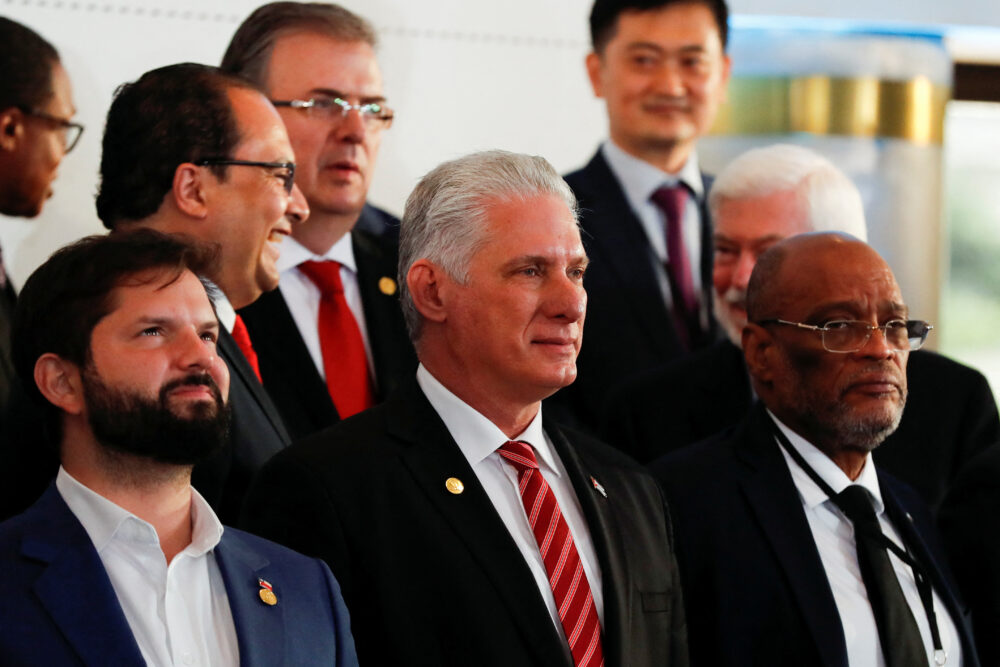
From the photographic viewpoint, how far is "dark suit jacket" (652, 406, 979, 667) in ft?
8.73

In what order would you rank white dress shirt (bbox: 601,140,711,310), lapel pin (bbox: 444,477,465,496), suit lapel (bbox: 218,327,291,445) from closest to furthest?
Result: lapel pin (bbox: 444,477,465,496), suit lapel (bbox: 218,327,291,445), white dress shirt (bbox: 601,140,711,310)

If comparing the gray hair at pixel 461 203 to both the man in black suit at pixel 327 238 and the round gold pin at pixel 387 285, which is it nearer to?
the man in black suit at pixel 327 238

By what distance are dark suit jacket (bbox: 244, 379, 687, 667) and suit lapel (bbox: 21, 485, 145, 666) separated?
15.8 inches

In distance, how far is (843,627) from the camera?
105 inches

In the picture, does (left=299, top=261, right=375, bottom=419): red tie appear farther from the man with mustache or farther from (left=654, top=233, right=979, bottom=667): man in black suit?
the man with mustache

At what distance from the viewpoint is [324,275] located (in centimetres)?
339

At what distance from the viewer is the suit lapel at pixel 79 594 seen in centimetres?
197

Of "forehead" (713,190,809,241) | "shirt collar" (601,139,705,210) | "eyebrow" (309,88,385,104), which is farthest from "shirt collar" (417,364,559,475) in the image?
"shirt collar" (601,139,705,210)

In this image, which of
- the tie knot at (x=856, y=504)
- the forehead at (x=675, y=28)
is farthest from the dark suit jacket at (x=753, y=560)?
the forehead at (x=675, y=28)

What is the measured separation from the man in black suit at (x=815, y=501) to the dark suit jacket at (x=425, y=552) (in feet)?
0.76

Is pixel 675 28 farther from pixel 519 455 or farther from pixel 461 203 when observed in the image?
pixel 519 455

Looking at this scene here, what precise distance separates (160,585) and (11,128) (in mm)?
1768

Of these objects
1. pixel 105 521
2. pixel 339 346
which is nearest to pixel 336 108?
pixel 339 346

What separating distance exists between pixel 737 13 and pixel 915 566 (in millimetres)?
2457
